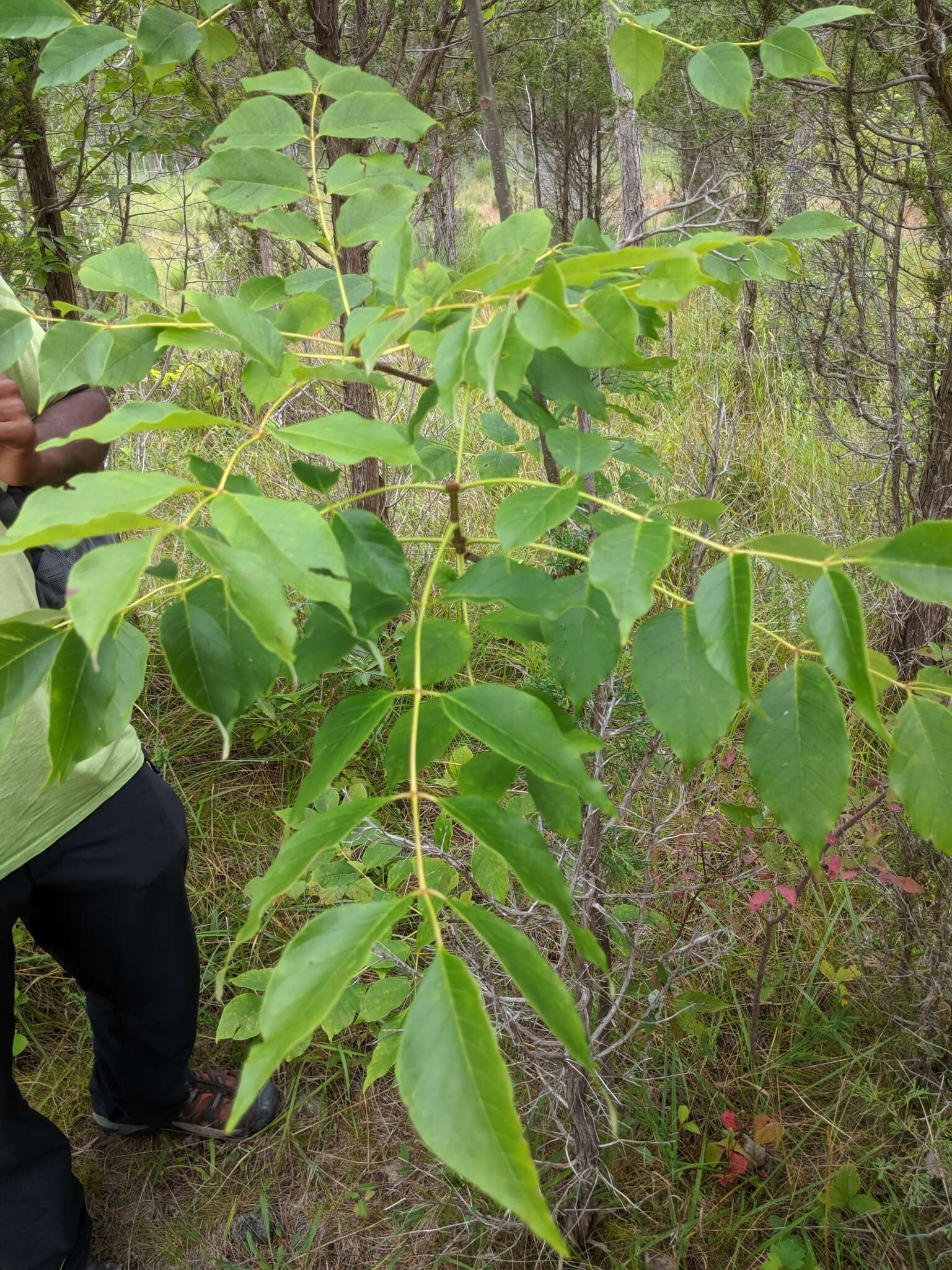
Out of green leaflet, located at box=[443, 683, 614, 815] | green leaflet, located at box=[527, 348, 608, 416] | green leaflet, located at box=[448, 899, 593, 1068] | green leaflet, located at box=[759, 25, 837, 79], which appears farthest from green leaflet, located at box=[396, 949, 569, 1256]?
green leaflet, located at box=[759, 25, 837, 79]

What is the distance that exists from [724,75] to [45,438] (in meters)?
1.09

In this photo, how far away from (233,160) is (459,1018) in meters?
0.77

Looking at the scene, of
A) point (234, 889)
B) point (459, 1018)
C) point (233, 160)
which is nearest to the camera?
point (459, 1018)

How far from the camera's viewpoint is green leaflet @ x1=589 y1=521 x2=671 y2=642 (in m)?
0.51

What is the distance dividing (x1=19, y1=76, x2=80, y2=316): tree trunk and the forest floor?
1.91 m

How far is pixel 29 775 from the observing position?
132 centimetres

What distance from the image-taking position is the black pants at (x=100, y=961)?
1461 mm

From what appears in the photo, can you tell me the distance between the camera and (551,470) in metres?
1.23

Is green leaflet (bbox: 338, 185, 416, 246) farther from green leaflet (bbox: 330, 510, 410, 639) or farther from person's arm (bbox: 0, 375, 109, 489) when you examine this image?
person's arm (bbox: 0, 375, 109, 489)

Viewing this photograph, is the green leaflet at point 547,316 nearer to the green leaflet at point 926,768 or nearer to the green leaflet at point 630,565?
the green leaflet at point 630,565

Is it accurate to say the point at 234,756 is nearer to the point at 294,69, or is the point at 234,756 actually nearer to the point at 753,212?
the point at 294,69

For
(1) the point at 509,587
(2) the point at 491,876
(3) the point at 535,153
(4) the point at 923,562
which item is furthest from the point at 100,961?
(3) the point at 535,153

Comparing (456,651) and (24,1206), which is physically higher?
(456,651)

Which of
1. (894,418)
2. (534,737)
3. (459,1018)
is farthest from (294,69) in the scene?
(894,418)
